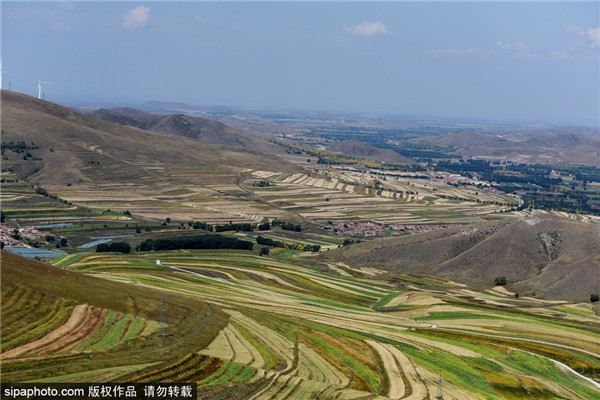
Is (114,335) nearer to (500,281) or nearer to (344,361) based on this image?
(344,361)

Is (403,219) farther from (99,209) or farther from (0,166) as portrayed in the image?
(0,166)

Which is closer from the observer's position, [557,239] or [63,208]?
[557,239]

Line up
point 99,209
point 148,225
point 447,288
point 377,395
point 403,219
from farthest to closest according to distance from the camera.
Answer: point 403,219 < point 99,209 < point 148,225 < point 447,288 < point 377,395

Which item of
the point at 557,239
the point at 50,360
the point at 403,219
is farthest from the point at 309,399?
the point at 403,219

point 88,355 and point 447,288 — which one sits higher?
point 88,355

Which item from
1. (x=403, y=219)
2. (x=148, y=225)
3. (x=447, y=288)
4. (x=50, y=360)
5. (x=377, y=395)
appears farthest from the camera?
(x=403, y=219)

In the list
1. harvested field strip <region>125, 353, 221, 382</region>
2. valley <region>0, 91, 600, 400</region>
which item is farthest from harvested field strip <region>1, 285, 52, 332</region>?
harvested field strip <region>125, 353, 221, 382</region>

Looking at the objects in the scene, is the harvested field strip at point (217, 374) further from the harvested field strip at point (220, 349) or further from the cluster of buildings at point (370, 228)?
the cluster of buildings at point (370, 228)
